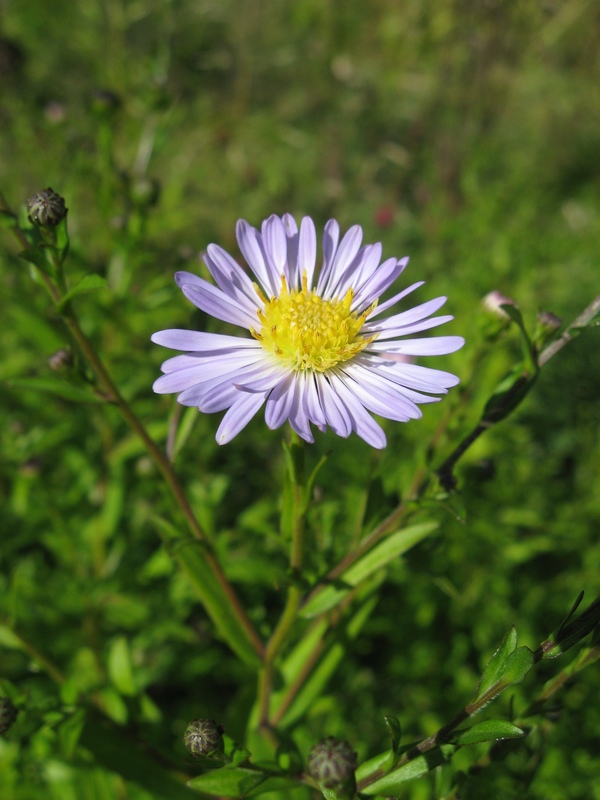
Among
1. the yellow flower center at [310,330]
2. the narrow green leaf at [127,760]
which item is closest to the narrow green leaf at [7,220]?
the yellow flower center at [310,330]

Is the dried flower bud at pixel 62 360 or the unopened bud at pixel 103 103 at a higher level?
the unopened bud at pixel 103 103

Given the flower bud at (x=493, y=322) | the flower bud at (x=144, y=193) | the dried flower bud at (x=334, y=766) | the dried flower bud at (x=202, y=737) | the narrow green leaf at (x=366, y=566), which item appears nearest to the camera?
the dried flower bud at (x=334, y=766)

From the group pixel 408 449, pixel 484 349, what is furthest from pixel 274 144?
pixel 484 349

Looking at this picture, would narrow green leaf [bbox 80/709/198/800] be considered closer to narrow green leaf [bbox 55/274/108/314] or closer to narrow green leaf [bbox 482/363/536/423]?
narrow green leaf [bbox 55/274/108/314]

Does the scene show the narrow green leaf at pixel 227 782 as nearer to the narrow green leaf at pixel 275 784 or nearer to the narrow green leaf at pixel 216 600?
the narrow green leaf at pixel 275 784

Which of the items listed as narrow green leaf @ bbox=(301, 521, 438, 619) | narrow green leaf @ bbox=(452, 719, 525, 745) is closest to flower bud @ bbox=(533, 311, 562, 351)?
narrow green leaf @ bbox=(301, 521, 438, 619)

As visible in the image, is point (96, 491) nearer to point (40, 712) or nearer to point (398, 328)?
point (40, 712)
